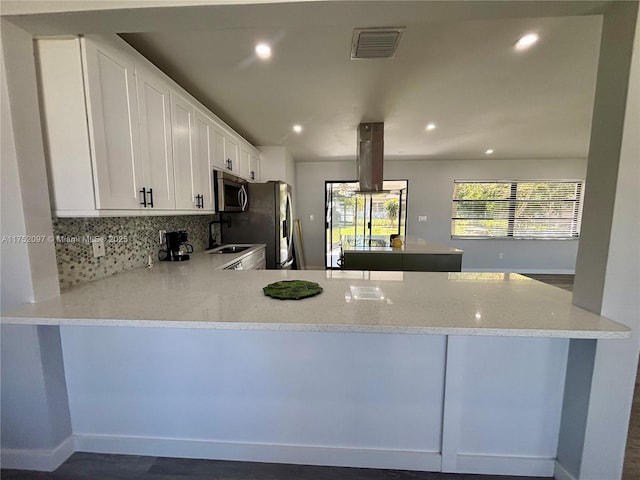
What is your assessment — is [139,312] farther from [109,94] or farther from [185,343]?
[109,94]

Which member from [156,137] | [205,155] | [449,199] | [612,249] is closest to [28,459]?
[156,137]

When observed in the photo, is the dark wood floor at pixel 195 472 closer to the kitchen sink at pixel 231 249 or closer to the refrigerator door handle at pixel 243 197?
the kitchen sink at pixel 231 249

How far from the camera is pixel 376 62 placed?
76.2 inches

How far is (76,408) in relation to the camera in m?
1.46

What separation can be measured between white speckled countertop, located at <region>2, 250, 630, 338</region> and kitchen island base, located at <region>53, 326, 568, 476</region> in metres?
0.20

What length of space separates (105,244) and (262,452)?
1.59 m

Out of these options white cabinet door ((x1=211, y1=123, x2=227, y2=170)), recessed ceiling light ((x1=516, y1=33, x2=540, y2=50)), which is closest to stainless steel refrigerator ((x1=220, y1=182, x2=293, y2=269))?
white cabinet door ((x1=211, y1=123, x2=227, y2=170))

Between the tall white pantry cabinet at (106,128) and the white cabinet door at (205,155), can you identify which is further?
the white cabinet door at (205,155)

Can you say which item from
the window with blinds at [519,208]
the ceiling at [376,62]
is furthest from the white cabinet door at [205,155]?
the window with blinds at [519,208]

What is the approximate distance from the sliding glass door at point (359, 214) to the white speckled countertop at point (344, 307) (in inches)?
166

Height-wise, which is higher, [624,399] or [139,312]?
[139,312]

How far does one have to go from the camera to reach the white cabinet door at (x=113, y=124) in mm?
1318

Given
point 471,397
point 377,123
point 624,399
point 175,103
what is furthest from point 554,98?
point 175,103

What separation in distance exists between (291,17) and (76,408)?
2209 millimetres
